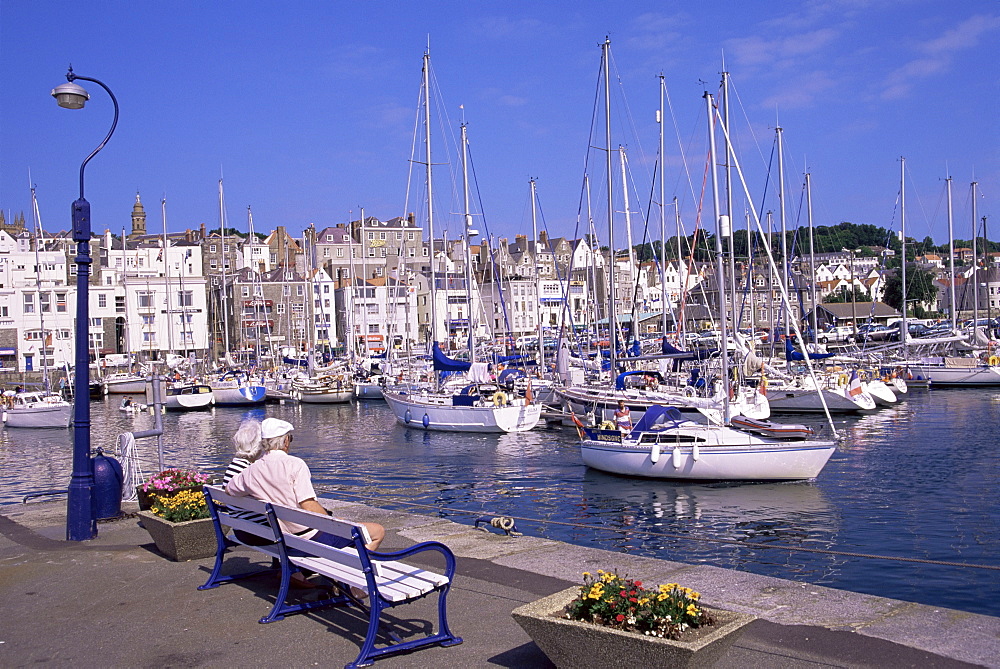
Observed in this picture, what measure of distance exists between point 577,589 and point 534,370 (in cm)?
4672

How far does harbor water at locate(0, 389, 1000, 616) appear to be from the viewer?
575 inches

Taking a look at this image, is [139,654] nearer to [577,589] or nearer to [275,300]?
[577,589]

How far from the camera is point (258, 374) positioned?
7288 cm

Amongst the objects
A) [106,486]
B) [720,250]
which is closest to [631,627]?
[106,486]

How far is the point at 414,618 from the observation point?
24.3 ft

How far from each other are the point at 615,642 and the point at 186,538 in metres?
5.89

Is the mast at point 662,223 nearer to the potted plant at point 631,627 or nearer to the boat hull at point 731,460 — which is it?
the boat hull at point 731,460

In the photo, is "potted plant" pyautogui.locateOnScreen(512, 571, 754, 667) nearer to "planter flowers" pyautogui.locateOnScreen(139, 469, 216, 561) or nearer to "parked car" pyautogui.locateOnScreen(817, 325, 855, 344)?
"planter flowers" pyautogui.locateOnScreen(139, 469, 216, 561)

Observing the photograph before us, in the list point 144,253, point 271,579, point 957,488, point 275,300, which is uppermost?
point 144,253

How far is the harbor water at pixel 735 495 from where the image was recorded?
14594 mm

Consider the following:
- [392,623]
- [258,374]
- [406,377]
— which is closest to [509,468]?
[392,623]

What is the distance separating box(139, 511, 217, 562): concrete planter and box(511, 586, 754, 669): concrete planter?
510 cm

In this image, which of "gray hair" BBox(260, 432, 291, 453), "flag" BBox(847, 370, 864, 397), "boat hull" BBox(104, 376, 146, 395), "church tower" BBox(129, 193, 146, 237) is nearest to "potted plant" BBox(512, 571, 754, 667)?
"gray hair" BBox(260, 432, 291, 453)

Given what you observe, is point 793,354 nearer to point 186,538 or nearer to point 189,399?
point 189,399
